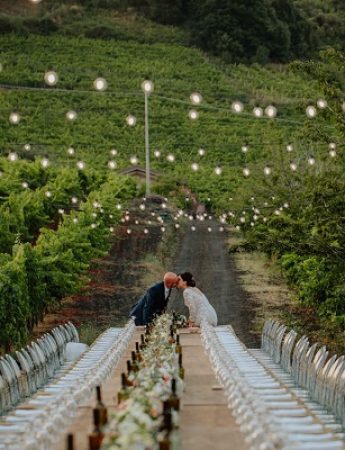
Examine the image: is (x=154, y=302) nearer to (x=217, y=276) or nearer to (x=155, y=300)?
(x=155, y=300)

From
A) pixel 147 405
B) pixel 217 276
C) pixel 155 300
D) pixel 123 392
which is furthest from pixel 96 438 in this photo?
pixel 217 276

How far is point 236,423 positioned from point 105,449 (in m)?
2.40

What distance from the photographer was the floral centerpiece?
5.36m

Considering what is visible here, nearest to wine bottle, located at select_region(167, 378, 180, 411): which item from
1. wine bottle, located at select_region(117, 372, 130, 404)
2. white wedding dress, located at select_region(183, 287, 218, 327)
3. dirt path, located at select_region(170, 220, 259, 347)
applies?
wine bottle, located at select_region(117, 372, 130, 404)

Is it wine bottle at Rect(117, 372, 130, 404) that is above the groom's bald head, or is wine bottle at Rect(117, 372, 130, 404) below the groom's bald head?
below

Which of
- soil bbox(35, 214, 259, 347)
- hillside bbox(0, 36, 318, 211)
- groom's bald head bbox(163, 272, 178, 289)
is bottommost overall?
soil bbox(35, 214, 259, 347)

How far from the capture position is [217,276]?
96.7ft

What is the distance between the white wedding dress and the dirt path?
3.62 meters

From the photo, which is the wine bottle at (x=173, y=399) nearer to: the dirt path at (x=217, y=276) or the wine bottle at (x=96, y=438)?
the wine bottle at (x=96, y=438)

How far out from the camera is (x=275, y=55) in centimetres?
8731

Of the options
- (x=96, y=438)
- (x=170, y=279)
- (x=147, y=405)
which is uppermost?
(x=170, y=279)

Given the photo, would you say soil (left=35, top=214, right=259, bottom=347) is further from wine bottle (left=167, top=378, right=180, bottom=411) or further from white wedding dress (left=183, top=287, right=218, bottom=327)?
wine bottle (left=167, top=378, right=180, bottom=411)

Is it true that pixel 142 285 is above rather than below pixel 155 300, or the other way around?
below

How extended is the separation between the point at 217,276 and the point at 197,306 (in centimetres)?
1395
